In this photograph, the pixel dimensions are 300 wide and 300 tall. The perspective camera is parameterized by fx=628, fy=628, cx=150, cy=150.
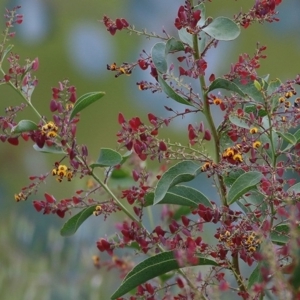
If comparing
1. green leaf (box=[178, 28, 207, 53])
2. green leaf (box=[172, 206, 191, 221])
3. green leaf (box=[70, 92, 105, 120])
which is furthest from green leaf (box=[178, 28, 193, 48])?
green leaf (box=[172, 206, 191, 221])

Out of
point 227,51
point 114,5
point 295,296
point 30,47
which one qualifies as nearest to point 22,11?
point 30,47

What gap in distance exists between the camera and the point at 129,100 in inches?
87.4

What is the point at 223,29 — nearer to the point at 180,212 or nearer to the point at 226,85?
the point at 226,85

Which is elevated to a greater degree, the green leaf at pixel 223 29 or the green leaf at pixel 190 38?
the green leaf at pixel 190 38

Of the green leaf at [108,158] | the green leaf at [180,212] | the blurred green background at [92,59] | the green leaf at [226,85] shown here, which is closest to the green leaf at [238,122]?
the green leaf at [226,85]

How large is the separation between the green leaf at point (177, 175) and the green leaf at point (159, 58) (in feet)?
0.34

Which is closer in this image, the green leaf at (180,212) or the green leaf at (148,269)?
the green leaf at (148,269)

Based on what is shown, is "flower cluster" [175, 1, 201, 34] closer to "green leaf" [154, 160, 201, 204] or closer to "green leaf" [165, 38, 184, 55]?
"green leaf" [165, 38, 184, 55]

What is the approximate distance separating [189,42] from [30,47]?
63.5 inches

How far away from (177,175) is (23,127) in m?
0.17

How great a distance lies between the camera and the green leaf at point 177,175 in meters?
0.65

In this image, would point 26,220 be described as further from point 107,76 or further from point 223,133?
point 223,133

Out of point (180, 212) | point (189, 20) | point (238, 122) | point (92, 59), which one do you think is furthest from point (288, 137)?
point (92, 59)

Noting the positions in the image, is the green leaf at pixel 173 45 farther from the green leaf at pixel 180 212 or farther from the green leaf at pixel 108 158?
the green leaf at pixel 180 212
